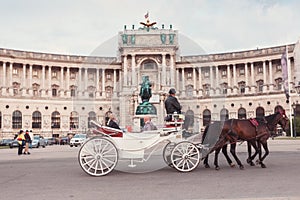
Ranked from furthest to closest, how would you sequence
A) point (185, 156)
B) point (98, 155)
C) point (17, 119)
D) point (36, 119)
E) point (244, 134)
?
point (36, 119) < point (17, 119) < point (244, 134) < point (185, 156) < point (98, 155)

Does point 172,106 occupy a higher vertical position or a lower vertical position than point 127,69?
lower

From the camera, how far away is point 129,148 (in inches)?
410

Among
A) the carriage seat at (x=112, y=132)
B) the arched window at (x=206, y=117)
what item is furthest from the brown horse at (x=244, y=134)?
the carriage seat at (x=112, y=132)

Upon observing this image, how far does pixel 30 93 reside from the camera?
6706 cm

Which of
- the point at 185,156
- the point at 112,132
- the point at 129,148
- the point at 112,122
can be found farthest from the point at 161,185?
the point at 112,122

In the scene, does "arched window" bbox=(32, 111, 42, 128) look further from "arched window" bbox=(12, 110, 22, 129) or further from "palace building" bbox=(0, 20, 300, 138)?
"arched window" bbox=(12, 110, 22, 129)

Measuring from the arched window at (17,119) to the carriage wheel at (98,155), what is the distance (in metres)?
58.0

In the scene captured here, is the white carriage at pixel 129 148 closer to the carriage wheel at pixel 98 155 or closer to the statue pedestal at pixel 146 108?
the carriage wheel at pixel 98 155

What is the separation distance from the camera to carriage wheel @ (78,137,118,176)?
10.1m

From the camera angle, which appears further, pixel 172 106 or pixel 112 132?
pixel 172 106

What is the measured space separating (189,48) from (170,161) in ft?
11.7

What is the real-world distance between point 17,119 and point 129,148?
2312 inches

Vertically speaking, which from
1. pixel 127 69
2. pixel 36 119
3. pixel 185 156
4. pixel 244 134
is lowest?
pixel 185 156

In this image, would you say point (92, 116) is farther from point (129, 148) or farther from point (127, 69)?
point (127, 69)
